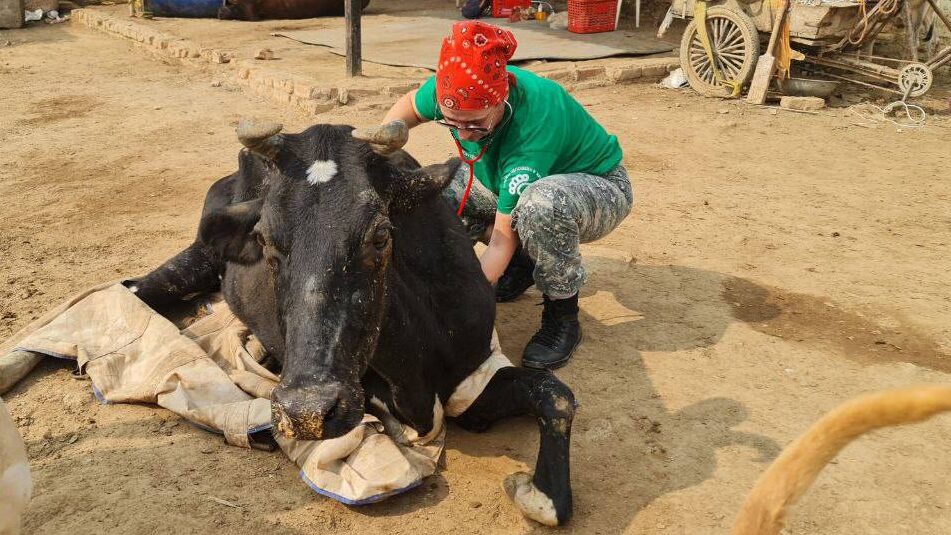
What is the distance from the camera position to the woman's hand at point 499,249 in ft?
12.9

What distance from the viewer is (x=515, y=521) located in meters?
3.13

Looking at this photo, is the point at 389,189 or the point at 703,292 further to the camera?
the point at 703,292

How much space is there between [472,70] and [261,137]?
3.47 feet

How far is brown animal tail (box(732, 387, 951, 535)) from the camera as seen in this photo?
1.37 metres

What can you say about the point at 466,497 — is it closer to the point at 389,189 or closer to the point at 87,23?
the point at 389,189

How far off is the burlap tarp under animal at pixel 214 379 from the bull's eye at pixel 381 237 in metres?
0.90

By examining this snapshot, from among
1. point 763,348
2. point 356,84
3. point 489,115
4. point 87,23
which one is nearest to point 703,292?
point 763,348

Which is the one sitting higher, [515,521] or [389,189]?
[389,189]

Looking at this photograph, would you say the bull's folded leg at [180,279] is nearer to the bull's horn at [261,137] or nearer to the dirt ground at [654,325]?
the dirt ground at [654,325]

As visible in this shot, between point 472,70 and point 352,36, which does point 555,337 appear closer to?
point 472,70

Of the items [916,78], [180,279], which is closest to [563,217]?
[180,279]

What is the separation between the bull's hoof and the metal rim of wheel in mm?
7666

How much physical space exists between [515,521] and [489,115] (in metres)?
1.77

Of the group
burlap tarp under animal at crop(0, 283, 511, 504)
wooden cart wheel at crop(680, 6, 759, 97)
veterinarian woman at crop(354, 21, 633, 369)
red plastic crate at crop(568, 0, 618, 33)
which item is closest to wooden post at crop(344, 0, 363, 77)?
red plastic crate at crop(568, 0, 618, 33)
